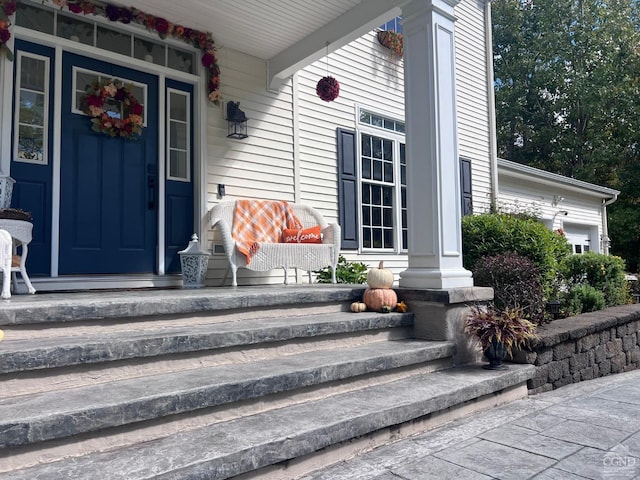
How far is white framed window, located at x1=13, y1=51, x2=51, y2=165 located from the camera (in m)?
3.78

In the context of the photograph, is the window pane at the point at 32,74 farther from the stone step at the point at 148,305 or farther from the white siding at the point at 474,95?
the white siding at the point at 474,95

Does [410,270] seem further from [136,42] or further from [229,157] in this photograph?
[136,42]

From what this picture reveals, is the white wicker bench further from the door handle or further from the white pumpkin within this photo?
the white pumpkin

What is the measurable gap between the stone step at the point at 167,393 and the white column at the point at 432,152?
921 mm

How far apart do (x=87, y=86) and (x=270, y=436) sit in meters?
3.56

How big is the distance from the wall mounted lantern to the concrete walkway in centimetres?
348

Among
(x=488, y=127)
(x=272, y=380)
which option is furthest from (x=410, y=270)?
(x=488, y=127)

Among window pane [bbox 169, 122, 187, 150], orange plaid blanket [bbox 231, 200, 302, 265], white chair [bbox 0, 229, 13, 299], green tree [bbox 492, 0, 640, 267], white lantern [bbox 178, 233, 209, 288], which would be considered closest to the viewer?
white chair [bbox 0, 229, 13, 299]

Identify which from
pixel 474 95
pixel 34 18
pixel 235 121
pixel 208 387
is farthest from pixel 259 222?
pixel 474 95

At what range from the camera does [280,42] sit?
494 cm

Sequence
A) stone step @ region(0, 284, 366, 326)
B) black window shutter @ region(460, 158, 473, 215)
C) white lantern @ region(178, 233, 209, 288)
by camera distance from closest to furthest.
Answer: stone step @ region(0, 284, 366, 326) → white lantern @ region(178, 233, 209, 288) → black window shutter @ region(460, 158, 473, 215)

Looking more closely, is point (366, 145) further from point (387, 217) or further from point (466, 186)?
point (466, 186)

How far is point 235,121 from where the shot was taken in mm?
4844

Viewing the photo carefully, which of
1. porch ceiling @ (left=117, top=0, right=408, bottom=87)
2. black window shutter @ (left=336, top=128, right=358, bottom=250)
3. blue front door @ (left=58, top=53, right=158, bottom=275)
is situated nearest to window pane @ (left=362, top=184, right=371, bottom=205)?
black window shutter @ (left=336, top=128, right=358, bottom=250)
